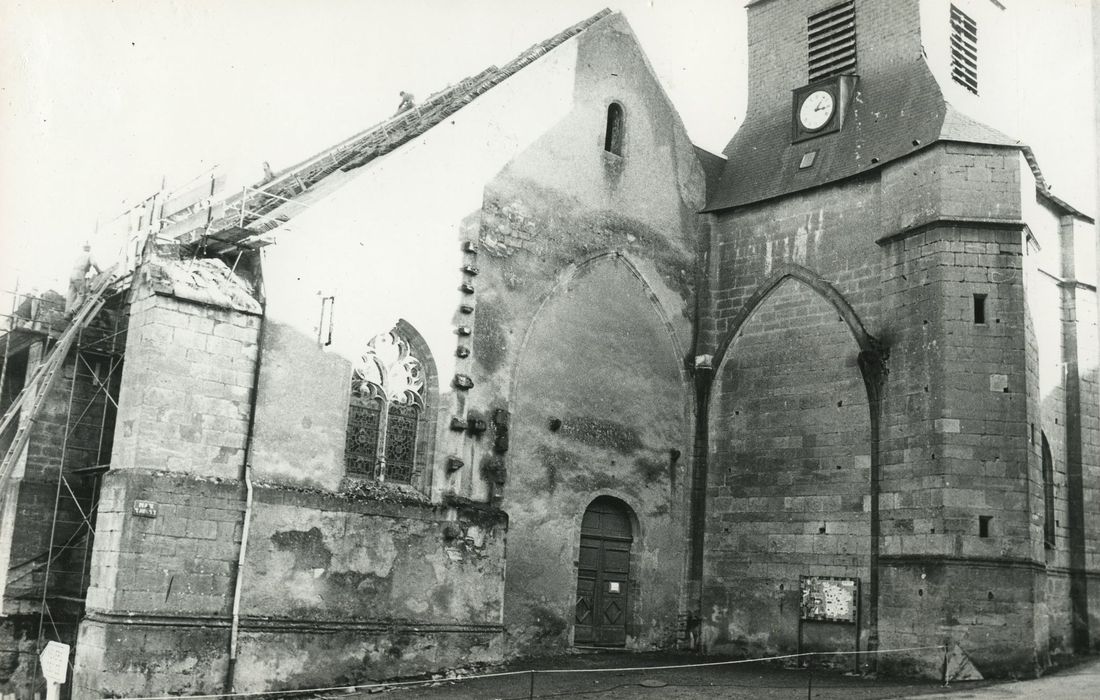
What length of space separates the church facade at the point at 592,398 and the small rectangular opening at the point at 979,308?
133 millimetres

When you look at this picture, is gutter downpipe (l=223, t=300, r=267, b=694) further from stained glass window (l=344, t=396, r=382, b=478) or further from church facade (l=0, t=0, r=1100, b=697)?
stained glass window (l=344, t=396, r=382, b=478)

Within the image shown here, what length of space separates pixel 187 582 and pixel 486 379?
4956 millimetres

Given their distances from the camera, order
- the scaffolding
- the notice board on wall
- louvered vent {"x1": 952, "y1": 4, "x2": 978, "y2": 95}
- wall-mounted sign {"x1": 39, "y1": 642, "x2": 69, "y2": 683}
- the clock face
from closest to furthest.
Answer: wall-mounted sign {"x1": 39, "y1": 642, "x2": 69, "y2": 683}
the scaffolding
the notice board on wall
louvered vent {"x1": 952, "y1": 4, "x2": 978, "y2": 95}
the clock face

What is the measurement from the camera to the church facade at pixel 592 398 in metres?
12.1

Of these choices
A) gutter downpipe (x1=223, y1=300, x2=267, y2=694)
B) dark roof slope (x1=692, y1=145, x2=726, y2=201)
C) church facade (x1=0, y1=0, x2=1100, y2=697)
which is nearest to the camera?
gutter downpipe (x1=223, y1=300, x2=267, y2=694)

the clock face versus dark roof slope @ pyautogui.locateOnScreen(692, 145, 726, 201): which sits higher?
the clock face

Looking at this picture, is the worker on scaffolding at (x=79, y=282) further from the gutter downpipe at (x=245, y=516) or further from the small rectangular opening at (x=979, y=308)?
the small rectangular opening at (x=979, y=308)

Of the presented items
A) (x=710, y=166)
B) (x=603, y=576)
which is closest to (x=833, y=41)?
(x=710, y=166)

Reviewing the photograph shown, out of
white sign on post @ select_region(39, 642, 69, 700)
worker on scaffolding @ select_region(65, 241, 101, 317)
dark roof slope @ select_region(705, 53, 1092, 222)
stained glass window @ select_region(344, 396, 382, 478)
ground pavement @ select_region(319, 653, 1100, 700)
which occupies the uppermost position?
dark roof slope @ select_region(705, 53, 1092, 222)

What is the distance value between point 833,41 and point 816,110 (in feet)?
5.38

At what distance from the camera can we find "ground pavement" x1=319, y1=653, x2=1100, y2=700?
39.9 feet

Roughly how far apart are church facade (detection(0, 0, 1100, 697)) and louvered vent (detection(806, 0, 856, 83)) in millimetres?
63

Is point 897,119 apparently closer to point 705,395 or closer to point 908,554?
point 705,395

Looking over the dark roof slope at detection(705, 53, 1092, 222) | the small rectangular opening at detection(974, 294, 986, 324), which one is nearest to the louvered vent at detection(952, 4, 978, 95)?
the dark roof slope at detection(705, 53, 1092, 222)
